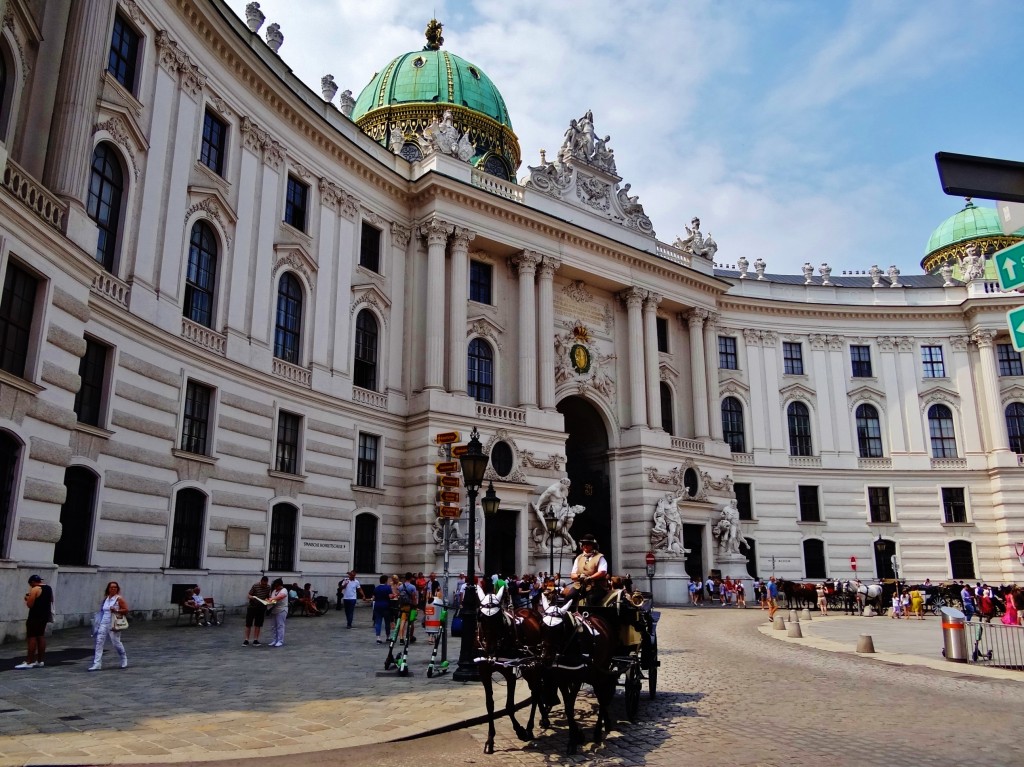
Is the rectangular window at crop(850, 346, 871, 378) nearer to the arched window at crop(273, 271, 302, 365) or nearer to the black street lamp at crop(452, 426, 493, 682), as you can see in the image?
the arched window at crop(273, 271, 302, 365)

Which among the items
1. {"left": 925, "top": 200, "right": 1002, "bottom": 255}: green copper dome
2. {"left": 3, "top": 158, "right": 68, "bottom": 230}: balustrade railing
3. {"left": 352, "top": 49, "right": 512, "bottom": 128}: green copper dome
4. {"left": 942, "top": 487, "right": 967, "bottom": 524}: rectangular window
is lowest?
{"left": 942, "top": 487, "right": 967, "bottom": 524}: rectangular window

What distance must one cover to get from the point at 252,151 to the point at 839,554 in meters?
42.2

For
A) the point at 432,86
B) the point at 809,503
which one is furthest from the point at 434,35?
the point at 809,503

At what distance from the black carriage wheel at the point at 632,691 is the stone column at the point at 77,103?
51.6ft

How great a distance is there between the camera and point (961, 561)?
51.9 m

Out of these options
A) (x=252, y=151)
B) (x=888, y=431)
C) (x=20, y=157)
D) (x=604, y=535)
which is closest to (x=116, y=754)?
(x=20, y=157)

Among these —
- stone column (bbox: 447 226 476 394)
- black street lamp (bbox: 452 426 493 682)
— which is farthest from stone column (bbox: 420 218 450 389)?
black street lamp (bbox: 452 426 493 682)

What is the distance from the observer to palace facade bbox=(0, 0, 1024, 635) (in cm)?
1948

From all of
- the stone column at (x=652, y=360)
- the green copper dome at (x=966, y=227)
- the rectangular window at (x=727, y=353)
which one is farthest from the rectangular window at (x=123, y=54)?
the green copper dome at (x=966, y=227)

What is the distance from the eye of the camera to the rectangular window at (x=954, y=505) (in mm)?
52562

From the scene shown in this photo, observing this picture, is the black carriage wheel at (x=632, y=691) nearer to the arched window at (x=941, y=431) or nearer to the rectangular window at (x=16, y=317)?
the rectangular window at (x=16, y=317)

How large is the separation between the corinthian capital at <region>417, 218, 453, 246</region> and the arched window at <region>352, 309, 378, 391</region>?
481 cm

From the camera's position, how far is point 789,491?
52188 millimetres

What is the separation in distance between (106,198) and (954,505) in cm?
5201
